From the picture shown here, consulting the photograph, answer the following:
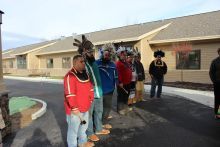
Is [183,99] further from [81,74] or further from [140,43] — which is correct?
[140,43]

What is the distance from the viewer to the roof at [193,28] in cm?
1842

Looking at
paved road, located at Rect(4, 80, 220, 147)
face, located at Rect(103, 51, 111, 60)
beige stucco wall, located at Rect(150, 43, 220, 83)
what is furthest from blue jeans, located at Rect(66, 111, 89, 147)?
beige stucco wall, located at Rect(150, 43, 220, 83)

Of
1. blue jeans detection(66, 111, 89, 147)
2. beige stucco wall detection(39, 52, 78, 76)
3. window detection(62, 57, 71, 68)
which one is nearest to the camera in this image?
blue jeans detection(66, 111, 89, 147)

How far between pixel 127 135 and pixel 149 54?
15.5 m

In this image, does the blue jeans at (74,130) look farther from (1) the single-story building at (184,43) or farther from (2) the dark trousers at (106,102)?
(1) the single-story building at (184,43)

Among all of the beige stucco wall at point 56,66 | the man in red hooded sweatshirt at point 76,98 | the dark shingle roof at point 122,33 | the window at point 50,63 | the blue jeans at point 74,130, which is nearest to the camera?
the man in red hooded sweatshirt at point 76,98

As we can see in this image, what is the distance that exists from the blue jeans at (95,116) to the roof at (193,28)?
513 inches

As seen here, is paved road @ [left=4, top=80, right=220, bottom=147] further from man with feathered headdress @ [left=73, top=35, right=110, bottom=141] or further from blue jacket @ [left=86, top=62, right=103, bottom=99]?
blue jacket @ [left=86, top=62, right=103, bottom=99]

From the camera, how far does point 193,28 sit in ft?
66.3

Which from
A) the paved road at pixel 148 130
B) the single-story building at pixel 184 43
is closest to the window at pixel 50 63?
the single-story building at pixel 184 43

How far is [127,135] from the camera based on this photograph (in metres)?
6.35

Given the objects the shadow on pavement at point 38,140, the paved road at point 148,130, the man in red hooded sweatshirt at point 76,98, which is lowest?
the shadow on pavement at point 38,140

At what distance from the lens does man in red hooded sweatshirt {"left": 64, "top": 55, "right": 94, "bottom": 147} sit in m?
4.80

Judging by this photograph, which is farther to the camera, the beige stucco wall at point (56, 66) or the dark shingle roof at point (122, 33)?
Answer: the beige stucco wall at point (56, 66)
